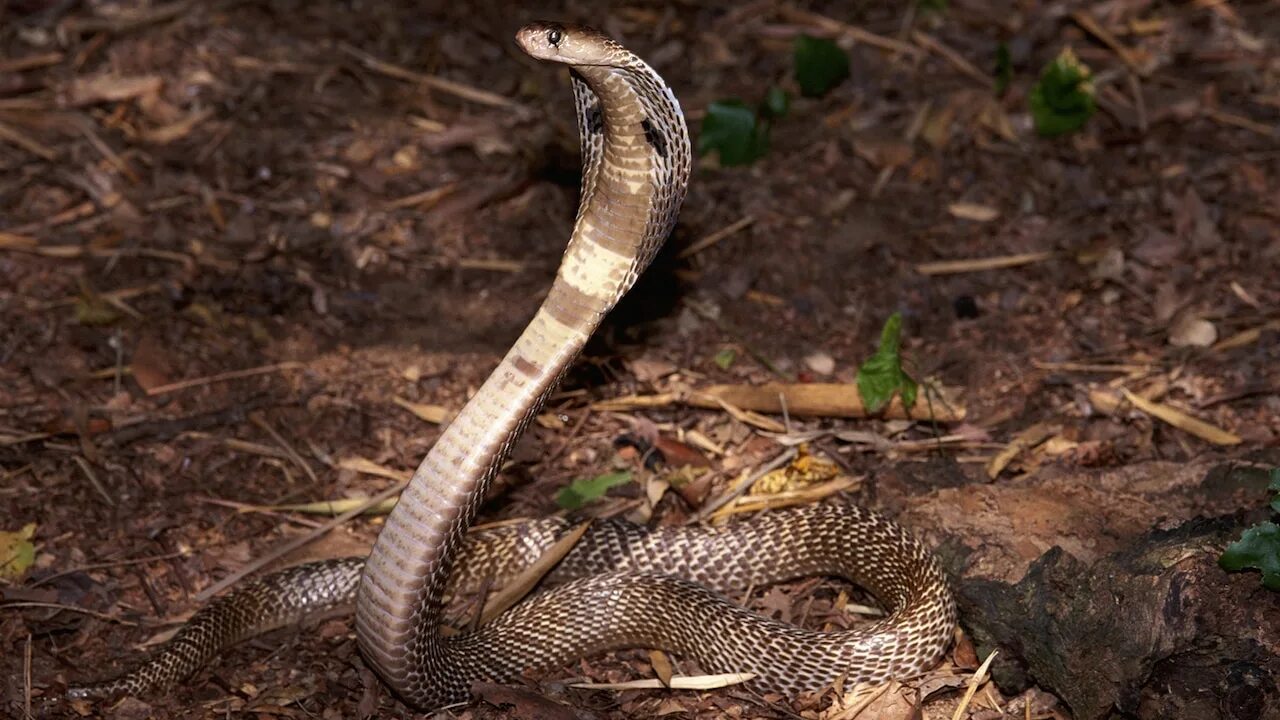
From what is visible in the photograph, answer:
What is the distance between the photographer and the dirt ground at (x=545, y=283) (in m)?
5.08

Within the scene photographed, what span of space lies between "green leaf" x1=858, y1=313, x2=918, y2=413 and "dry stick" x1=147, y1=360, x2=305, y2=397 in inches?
102

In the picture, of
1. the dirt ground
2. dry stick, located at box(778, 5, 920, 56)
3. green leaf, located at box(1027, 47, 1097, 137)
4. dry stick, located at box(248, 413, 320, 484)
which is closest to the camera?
the dirt ground

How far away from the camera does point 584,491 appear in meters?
5.47

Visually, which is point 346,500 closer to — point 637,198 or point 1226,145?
point 637,198

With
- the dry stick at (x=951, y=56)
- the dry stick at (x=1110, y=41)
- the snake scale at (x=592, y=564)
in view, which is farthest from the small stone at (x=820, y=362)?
the dry stick at (x=1110, y=41)

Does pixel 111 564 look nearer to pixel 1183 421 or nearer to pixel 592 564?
pixel 592 564

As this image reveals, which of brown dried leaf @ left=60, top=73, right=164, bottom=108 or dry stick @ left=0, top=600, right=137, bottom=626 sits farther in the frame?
brown dried leaf @ left=60, top=73, right=164, bottom=108

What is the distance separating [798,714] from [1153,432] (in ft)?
7.22

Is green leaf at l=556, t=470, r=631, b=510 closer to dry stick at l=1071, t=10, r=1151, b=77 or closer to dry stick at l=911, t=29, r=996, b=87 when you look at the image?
dry stick at l=911, t=29, r=996, b=87

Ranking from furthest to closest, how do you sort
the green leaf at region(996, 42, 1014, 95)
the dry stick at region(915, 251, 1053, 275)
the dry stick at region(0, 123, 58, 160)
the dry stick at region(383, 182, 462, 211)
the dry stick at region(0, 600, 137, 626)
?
1. the green leaf at region(996, 42, 1014, 95)
2. the dry stick at region(0, 123, 58, 160)
3. the dry stick at region(383, 182, 462, 211)
4. the dry stick at region(915, 251, 1053, 275)
5. the dry stick at region(0, 600, 137, 626)

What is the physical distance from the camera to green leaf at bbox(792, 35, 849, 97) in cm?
738

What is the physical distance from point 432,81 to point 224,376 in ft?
8.48

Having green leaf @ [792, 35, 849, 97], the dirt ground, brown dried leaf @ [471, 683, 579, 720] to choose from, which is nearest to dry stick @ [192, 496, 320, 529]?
the dirt ground

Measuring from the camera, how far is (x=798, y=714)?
4.50 m
